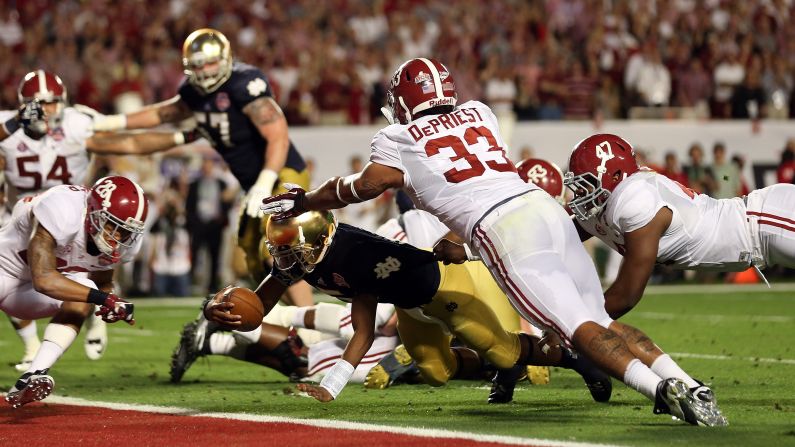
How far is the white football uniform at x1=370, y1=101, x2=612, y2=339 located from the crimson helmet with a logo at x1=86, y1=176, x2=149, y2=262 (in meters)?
1.43

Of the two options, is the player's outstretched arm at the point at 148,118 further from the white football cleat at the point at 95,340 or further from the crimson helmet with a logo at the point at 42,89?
the white football cleat at the point at 95,340

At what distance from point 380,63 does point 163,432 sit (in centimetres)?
1122

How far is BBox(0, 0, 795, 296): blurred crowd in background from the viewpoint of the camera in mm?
14734

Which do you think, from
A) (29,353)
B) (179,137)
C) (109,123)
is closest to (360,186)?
(179,137)

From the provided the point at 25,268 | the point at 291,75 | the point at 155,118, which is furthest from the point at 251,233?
the point at 291,75

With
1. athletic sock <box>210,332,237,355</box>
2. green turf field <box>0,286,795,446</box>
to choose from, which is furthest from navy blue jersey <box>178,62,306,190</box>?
athletic sock <box>210,332,237,355</box>

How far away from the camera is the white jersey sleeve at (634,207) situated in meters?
5.59

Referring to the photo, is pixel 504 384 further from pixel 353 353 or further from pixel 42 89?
pixel 42 89

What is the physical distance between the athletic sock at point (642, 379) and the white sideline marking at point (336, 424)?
0.39 metres

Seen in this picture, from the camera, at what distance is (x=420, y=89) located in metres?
5.78

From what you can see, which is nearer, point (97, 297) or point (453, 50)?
point (97, 297)

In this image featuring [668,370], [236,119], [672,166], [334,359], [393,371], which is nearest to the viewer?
[668,370]

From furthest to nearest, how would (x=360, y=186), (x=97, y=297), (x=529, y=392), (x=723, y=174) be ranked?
(x=723, y=174)
(x=529, y=392)
(x=97, y=297)
(x=360, y=186)

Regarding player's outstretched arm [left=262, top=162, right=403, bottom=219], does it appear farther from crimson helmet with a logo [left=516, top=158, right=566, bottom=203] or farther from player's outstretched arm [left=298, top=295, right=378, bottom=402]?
crimson helmet with a logo [left=516, top=158, right=566, bottom=203]
